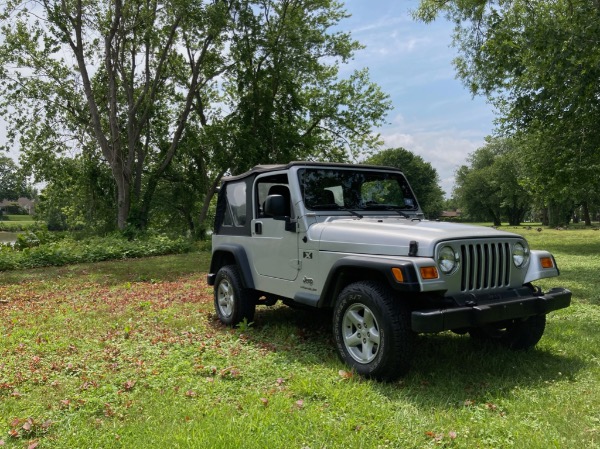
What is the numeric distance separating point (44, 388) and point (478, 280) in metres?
3.91

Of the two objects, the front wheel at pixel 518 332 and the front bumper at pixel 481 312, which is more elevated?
the front bumper at pixel 481 312

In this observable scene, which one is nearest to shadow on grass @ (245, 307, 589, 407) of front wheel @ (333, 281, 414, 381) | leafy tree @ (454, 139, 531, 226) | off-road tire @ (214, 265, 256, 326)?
front wheel @ (333, 281, 414, 381)

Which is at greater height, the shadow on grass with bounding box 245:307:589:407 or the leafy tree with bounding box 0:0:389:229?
the leafy tree with bounding box 0:0:389:229

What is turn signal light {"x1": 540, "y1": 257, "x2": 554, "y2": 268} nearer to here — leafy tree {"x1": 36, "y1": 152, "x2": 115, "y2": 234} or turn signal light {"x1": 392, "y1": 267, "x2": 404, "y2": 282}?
turn signal light {"x1": 392, "y1": 267, "x2": 404, "y2": 282}

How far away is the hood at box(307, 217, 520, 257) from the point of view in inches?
157

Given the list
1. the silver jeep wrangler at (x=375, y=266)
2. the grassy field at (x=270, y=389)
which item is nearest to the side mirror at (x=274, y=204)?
the silver jeep wrangler at (x=375, y=266)

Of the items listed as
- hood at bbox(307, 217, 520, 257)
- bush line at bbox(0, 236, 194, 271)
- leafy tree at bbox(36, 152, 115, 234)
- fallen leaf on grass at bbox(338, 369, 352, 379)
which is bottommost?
fallen leaf on grass at bbox(338, 369, 352, 379)

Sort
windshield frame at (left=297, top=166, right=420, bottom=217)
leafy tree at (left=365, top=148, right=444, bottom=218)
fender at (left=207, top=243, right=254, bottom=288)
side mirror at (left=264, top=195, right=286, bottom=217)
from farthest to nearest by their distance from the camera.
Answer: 1. leafy tree at (left=365, top=148, right=444, bottom=218)
2. fender at (left=207, top=243, right=254, bottom=288)
3. windshield frame at (left=297, top=166, right=420, bottom=217)
4. side mirror at (left=264, top=195, right=286, bottom=217)

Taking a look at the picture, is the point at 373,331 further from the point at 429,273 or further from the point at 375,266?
the point at 429,273

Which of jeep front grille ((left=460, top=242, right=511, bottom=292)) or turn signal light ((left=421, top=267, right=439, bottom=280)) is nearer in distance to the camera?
turn signal light ((left=421, top=267, right=439, bottom=280))

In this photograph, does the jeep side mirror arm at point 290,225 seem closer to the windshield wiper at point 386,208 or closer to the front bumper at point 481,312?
the windshield wiper at point 386,208

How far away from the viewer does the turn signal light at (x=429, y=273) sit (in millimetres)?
3740

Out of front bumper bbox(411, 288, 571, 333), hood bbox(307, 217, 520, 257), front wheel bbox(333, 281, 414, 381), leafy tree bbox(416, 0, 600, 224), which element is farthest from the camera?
leafy tree bbox(416, 0, 600, 224)

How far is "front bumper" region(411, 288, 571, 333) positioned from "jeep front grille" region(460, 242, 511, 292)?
0.17 metres
